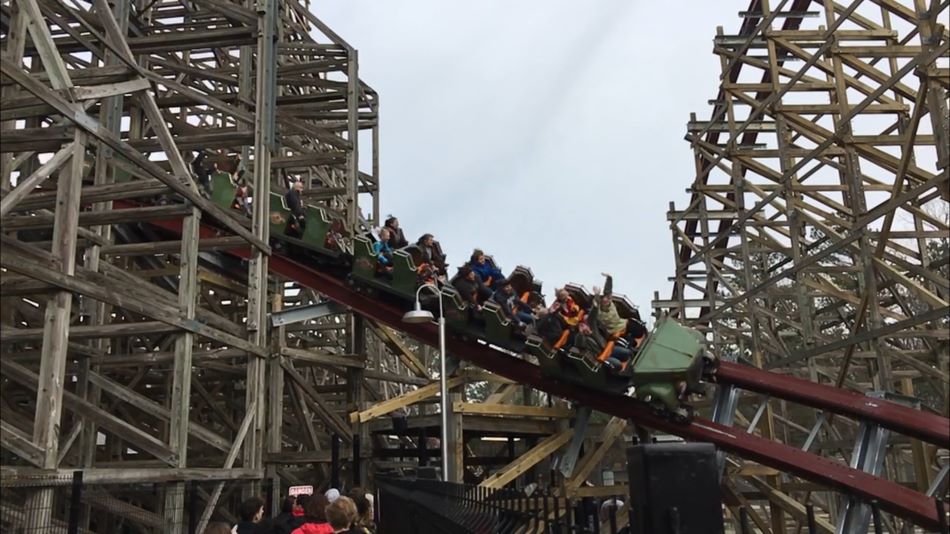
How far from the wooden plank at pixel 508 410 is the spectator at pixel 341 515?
7595 mm

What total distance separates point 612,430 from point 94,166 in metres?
9.08

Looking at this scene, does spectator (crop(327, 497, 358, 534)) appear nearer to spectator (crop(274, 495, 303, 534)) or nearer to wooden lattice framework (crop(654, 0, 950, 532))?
spectator (crop(274, 495, 303, 534))

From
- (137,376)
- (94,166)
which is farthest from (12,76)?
(137,376)

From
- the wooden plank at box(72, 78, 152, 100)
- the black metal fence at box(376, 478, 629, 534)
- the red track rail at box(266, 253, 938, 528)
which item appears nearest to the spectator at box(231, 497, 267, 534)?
the black metal fence at box(376, 478, 629, 534)

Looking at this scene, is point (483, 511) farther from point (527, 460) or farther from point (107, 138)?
point (527, 460)

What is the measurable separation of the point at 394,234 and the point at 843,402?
787cm

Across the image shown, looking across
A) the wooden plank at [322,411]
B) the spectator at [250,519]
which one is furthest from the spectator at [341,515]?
the wooden plank at [322,411]

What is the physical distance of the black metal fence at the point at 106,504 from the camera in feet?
21.5

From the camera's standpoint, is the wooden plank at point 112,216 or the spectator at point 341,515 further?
the wooden plank at point 112,216

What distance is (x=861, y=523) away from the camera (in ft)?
32.2

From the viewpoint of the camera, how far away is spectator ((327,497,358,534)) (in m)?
4.59

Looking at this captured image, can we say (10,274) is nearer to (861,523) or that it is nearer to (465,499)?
(465,499)

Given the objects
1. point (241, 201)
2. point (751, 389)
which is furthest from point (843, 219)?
point (241, 201)

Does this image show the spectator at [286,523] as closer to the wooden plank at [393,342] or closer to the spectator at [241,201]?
the spectator at [241,201]
